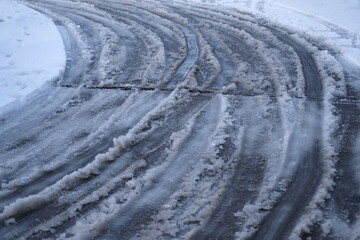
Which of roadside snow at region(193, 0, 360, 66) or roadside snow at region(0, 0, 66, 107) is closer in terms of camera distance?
roadside snow at region(0, 0, 66, 107)

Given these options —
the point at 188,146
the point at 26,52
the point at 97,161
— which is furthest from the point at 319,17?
the point at 97,161

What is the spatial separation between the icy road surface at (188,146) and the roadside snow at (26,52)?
209 mm

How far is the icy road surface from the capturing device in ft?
7.48

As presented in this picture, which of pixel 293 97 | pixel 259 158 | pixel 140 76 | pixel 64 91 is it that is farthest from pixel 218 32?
pixel 259 158

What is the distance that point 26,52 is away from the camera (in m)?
5.09

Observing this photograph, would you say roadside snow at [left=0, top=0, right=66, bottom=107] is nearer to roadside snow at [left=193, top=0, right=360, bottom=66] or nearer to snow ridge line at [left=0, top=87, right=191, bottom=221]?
snow ridge line at [left=0, top=87, right=191, bottom=221]

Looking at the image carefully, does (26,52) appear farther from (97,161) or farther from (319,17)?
(319,17)

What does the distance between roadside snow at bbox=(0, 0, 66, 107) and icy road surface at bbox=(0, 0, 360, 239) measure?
0.21 meters

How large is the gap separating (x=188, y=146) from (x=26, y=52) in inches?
134

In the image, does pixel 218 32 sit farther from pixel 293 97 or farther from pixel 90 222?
pixel 90 222

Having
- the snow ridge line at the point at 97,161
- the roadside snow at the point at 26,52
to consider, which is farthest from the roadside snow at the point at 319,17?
the roadside snow at the point at 26,52

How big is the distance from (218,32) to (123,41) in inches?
65.1

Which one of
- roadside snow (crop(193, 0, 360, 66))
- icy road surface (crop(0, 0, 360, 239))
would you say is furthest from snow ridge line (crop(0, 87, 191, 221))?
roadside snow (crop(193, 0, 360, 66))

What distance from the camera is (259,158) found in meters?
2.82
